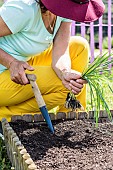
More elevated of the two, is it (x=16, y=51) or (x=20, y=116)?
(x=16, y=51)

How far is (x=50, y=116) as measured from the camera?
135 inches

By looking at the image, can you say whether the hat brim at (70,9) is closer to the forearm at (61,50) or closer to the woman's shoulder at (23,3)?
the woman's shoulder at (23,3)

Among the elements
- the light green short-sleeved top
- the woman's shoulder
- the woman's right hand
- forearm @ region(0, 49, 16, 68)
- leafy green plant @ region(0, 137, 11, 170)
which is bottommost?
leafy green plant @ region(0, 137, 11, 170)

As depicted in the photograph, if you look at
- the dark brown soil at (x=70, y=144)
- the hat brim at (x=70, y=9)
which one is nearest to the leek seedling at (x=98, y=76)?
the dark brown soil at (x=70, y=144)

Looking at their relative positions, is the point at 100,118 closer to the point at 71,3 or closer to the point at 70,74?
the point at 70,74

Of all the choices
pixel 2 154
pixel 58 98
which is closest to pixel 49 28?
pixel 58 98

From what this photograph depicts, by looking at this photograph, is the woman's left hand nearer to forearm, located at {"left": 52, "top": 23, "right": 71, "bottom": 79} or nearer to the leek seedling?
the leek seedling

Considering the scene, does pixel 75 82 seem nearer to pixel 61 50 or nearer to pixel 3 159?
pixel 61 50

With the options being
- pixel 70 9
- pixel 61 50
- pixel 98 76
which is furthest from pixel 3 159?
pixel 70 9

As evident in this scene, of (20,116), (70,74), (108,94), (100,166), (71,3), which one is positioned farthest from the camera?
(108,94)

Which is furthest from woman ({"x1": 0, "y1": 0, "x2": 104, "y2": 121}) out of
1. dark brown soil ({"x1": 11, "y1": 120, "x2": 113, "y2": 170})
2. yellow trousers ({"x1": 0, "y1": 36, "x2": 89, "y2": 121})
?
dark brown soil ({"x1": 11, "y1": 120, "x2": 113, "y2": 170})

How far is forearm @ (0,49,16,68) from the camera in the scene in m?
3.21

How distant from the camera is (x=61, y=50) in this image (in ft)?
11.5

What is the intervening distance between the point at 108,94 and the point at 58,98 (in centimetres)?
143
